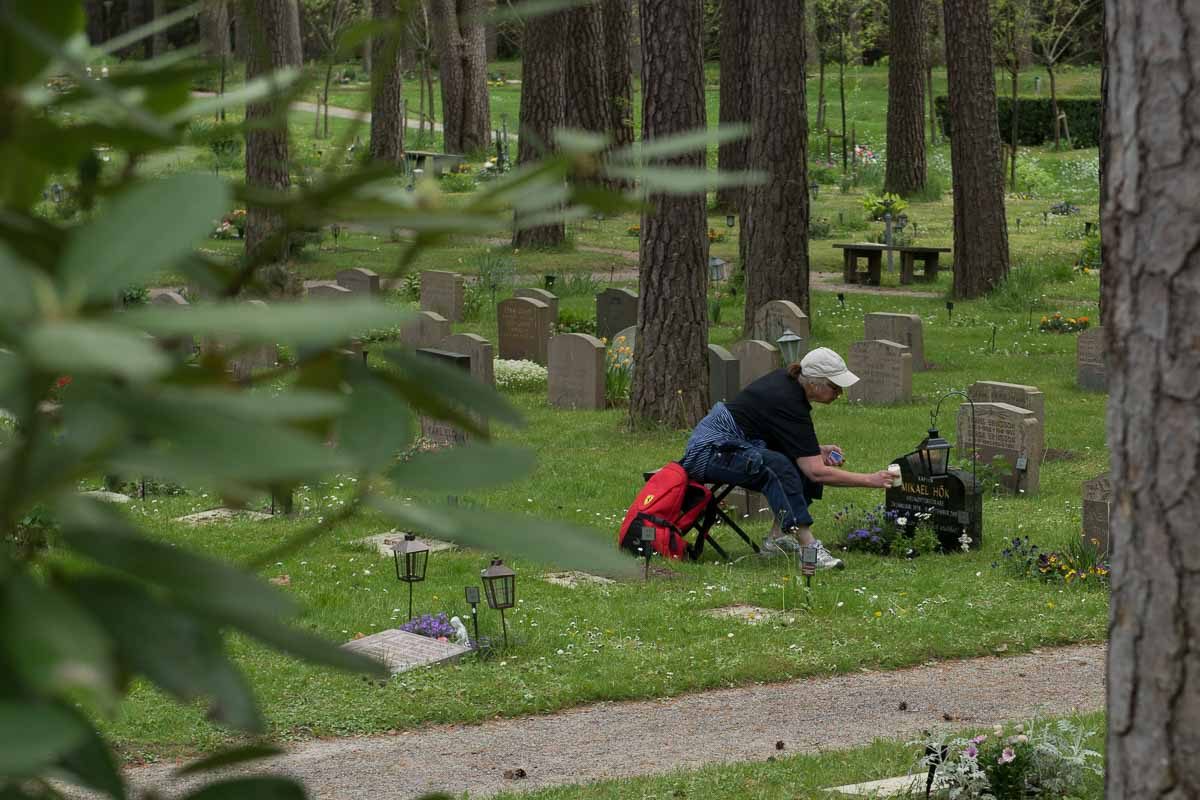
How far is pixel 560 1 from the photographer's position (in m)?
0.74

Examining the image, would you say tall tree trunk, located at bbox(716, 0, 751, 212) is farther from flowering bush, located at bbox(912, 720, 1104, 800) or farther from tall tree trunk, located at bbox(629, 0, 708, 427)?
flowering bush, located at bbox(912, 720, 1104, 800)

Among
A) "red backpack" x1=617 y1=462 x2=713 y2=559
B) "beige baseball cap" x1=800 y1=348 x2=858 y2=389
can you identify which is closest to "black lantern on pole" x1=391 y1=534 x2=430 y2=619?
"red backpack" x1=617 y1=462 x2=713 y2=559

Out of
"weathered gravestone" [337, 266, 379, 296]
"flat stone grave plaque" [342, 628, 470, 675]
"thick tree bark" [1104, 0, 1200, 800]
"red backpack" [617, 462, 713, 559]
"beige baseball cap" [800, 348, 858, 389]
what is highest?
"thick tree bark" [1104, 0, 1200, 800]

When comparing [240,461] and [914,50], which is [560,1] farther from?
[914,50]

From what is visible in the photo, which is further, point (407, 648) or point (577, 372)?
point (577, 372)

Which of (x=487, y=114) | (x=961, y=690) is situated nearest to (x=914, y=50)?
(x=487, y=114)

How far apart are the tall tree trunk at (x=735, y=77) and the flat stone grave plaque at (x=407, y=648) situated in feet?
49.0

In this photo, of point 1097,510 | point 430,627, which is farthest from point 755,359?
point 430,627

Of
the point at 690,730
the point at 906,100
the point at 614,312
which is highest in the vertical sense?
the point at 906,100

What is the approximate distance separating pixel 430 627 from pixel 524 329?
27.6 ft

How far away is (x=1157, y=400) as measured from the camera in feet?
5.53

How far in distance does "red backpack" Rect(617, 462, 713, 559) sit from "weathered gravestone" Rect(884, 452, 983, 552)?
130 cm

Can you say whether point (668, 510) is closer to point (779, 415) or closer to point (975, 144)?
point (779, 415)

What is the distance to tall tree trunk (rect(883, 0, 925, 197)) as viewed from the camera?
25703mm
